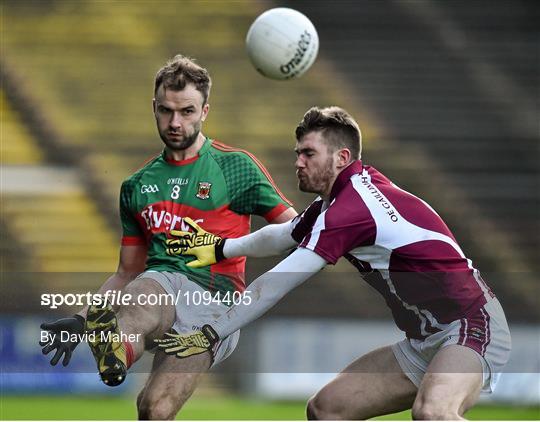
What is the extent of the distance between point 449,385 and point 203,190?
58.7 inches

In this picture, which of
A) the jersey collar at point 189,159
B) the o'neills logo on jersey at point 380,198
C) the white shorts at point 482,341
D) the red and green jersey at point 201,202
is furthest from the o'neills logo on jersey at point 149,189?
the white shorts at point 482,341

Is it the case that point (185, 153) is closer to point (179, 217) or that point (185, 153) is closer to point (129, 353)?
point (179, 217)

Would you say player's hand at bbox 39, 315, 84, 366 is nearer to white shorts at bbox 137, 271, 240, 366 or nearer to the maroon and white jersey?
white shorts at bbox 137, 271, 240, 366

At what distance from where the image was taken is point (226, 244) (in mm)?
4758

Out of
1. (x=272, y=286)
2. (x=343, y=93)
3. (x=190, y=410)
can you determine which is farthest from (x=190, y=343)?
(x=343, y=93)

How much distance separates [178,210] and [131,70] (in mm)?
5623

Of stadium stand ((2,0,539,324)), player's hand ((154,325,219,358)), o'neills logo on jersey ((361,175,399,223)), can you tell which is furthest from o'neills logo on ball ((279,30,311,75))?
stadium stand ((2,0,539,324))

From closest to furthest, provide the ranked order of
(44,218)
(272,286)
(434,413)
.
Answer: (434,413), (272,286), (44,218)

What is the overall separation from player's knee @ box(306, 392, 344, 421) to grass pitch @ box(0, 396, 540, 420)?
357 cm

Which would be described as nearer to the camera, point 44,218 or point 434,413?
point 434,413

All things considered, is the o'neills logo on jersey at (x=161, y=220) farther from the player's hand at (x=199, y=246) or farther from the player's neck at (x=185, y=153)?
the player's neck at (x=185, y=153)

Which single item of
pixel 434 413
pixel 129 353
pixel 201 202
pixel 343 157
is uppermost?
pixel 343 157

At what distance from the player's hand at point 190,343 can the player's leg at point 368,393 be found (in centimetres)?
56

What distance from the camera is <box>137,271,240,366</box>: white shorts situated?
474 centimetres
